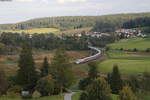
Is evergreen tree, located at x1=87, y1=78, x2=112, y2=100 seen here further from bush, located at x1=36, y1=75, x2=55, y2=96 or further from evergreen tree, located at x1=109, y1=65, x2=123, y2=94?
evergreen tree, located at x1=109, y1=65, x2=123, y2=94

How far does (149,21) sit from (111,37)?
151ft

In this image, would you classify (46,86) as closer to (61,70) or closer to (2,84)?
(61,70)

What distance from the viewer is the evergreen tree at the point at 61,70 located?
36.5m

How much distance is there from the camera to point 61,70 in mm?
36500

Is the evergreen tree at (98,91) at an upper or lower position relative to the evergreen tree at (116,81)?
upper

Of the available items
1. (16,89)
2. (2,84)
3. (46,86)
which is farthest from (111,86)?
(2,84)

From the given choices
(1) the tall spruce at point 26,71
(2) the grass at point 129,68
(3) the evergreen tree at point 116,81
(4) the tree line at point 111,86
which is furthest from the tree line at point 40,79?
(2) the grass at point 129,68

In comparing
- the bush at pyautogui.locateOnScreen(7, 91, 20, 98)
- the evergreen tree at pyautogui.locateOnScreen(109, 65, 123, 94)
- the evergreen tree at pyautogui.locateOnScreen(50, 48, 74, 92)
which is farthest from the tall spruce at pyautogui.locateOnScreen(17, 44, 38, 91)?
the evergreen tree at pyautogui.locateOnScreen(109, 65, 123, 94)

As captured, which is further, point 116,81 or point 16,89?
point 116,81

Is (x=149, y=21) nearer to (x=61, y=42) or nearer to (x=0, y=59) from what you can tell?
(x=61, y=42)

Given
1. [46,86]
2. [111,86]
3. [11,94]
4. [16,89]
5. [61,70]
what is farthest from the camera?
[111,86]

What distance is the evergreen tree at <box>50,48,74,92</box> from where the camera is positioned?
120 feet

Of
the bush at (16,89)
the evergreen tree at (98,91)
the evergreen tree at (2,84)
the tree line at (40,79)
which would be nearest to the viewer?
the evergreen tree at (98,91)

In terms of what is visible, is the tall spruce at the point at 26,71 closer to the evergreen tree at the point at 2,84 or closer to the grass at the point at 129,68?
the evergreen tree at the point at 2,84
